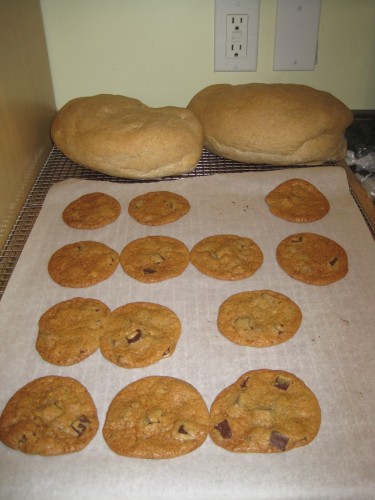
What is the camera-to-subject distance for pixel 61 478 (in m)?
0.83

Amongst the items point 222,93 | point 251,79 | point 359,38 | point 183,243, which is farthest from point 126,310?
point 359,38

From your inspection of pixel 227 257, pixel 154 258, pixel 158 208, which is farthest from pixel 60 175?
pixel 227 257

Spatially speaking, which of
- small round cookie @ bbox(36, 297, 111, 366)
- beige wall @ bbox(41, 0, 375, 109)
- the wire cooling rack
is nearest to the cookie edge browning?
the wire cooling rack

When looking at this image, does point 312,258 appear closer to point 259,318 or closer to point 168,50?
point 259,318

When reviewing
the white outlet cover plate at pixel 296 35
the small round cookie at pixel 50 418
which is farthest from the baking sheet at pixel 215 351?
the white outlet cover plate at pixel 296 35

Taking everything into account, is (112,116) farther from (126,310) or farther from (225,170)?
(126,310)

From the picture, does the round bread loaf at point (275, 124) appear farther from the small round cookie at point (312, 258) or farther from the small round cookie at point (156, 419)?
the small round cookie at point (156, 419)

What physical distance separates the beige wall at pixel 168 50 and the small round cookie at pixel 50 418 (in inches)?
46.7

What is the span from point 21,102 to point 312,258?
100 centimetres

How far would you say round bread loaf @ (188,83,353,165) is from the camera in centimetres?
151

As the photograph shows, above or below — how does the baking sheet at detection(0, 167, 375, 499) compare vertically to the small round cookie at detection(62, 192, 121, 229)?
below

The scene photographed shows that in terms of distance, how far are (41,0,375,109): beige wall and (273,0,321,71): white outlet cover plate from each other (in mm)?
24

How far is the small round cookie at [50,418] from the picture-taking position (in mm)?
888

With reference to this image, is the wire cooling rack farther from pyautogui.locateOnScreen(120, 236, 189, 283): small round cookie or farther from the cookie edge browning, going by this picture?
pyautogui.locateOnScreen(120, 236, 189, 283): small round cookie
